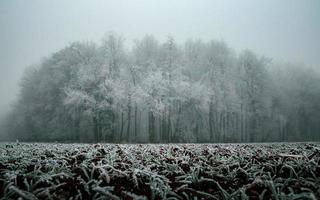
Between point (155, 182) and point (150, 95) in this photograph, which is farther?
point (150, 95)

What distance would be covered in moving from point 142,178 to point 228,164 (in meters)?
1.12

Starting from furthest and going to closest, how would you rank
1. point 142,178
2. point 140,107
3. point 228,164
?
point 140,107 → point 228,164 → point 142,178

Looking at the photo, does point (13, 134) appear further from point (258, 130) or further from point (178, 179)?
point (178, 179)

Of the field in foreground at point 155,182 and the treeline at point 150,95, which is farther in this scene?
the treeline at point 150,95

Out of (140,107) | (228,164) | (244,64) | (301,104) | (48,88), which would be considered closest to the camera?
(228,164)

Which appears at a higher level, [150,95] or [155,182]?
[150,95]

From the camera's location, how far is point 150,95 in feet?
107

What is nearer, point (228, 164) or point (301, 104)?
point (228, 164)

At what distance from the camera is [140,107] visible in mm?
34094

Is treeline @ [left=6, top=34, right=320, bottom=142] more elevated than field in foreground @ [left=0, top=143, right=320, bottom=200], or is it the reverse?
treeline @ [left=6, top=34, right=320, bottom=142]

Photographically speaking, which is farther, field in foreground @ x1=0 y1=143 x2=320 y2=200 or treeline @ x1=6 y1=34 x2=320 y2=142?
treeline @ x1=6 y1=34 x2=320 y2=142

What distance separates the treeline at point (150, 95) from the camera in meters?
33.4

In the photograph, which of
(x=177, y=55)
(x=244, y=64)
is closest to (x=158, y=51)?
(x=177, y=55)

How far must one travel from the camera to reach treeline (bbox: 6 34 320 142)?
33438 millimetres
